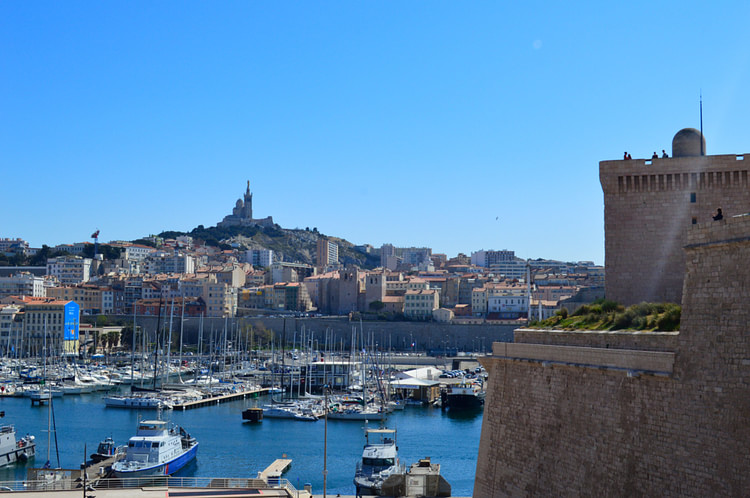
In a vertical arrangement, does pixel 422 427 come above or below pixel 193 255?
below

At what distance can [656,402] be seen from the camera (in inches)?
363

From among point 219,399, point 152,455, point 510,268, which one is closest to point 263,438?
point 152,455

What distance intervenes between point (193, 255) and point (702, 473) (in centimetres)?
11859

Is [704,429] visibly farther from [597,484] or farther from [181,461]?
[181,461]

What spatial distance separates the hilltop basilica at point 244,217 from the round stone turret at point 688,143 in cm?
16130

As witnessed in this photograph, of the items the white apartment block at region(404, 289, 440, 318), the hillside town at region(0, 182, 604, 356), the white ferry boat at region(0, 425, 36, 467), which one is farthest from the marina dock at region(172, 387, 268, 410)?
the white apartment block at region(404, 289, 440, 318)

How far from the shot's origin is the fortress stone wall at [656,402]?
8297 mm

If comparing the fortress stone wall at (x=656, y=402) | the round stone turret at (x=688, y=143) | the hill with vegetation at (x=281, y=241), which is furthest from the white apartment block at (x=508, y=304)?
the hill with vegetation at (x=281, y=241)

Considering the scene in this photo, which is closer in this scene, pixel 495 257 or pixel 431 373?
pixel 431 373

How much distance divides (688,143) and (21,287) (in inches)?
3465

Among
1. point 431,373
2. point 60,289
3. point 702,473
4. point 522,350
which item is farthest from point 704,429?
point 60,289

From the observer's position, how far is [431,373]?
50.2 meters

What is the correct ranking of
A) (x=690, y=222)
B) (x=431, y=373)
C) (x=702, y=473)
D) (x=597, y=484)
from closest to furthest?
(x=702, y=473)
(x=597, y=484)
(x=690, y=222)
(x=431, y=373)

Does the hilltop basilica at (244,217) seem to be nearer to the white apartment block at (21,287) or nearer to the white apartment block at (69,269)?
the white apartment block at (69,269)
